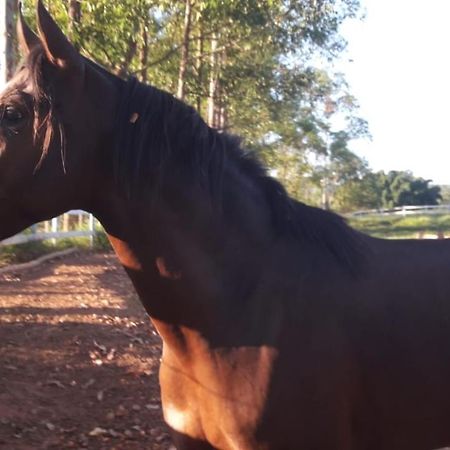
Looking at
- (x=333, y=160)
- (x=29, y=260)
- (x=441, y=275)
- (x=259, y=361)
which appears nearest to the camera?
(x=259, y=361)

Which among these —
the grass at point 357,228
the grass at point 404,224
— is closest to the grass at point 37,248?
the grass at point 357,228

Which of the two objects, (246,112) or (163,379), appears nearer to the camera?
(163,379)

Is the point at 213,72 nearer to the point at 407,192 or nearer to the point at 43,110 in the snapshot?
the point at 43,110

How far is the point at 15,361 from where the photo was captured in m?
6.39

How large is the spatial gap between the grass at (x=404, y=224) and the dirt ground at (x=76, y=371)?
16.8 metres

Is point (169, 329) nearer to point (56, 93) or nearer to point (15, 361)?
point (56, 93)

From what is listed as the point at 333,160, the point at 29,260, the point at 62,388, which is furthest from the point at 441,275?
the point at 333,160

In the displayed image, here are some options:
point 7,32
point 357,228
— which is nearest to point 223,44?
point 7,32

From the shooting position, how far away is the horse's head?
2508 mm

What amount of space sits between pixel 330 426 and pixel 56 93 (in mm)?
1562

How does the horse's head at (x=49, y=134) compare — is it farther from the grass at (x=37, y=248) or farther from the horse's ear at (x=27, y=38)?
the grass at (x=37, y=248)

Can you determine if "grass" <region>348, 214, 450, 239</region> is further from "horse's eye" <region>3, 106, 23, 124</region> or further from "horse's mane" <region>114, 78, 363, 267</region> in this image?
"horse's eye" <region>3, 106, 23, 124</region>

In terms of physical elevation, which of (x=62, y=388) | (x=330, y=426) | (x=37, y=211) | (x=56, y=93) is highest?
(x=56, y=93)

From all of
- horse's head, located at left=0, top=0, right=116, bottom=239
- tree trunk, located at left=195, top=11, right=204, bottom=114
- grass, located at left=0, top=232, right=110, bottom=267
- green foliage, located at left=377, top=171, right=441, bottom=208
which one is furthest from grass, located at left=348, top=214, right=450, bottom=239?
horse's head, located at left=0, top=0, right=116, bottom=239
